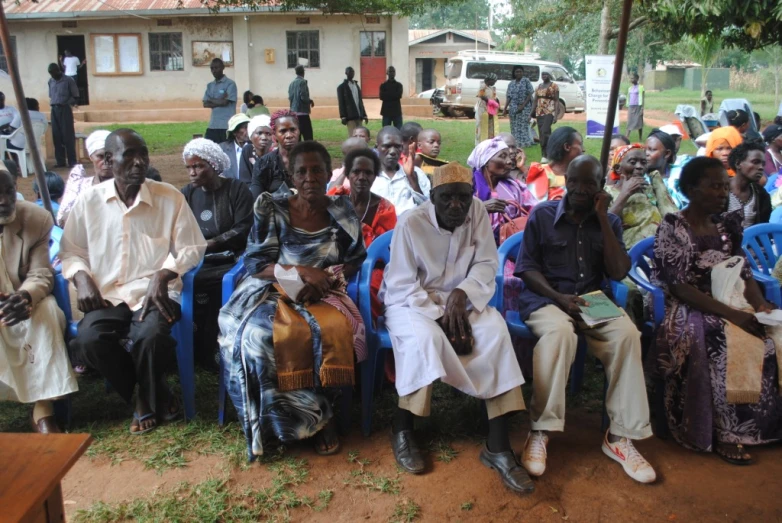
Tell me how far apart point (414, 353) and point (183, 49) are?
19477 mm

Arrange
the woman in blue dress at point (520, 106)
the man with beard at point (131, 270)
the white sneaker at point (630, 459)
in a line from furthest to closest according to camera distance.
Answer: the woman in blue dress at point (520, 106), the man with beard at point (131, 270), the white sneaker at point (630, 459)

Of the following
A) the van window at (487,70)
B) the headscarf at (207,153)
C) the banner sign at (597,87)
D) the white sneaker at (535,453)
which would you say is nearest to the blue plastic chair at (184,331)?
the headscarf at (207,153)

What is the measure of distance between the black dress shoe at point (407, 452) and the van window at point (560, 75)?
2119 cm

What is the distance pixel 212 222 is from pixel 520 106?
11766 mm

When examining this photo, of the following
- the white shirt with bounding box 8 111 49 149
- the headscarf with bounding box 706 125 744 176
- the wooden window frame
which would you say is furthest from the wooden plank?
the wooden window frame

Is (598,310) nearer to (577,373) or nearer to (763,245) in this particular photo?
(577,373)

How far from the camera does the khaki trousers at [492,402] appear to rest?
127 inches

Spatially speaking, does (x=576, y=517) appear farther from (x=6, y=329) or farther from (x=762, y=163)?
(x=762, y=163)

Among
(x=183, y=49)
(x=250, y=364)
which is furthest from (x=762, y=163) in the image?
(x=183, y=49)

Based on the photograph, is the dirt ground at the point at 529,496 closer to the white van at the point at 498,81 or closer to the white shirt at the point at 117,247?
the white shirt at the point at 117,247

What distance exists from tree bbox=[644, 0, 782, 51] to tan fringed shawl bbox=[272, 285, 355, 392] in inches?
211

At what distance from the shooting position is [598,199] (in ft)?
12.0

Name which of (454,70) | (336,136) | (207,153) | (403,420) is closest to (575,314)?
(403,420)

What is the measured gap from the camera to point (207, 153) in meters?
4.30
